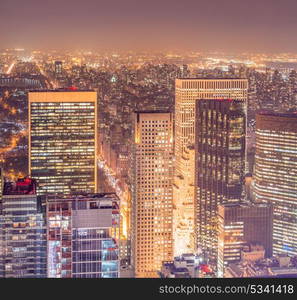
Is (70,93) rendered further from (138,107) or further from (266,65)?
(266,65)

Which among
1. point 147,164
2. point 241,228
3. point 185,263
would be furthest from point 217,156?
point 185,263

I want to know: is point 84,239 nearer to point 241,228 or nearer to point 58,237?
point 58,237

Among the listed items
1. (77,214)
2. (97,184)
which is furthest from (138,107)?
(77,214)

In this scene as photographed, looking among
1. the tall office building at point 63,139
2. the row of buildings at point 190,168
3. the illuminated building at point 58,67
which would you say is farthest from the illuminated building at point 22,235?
the tall office building at point 63,139

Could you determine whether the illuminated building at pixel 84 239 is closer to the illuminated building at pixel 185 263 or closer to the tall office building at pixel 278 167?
the illuminated building at pixel 185 263

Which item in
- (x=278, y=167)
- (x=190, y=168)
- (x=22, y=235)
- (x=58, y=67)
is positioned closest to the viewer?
(x=22, y=235)

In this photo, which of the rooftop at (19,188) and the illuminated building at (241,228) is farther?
the illuminated building at (241,228)

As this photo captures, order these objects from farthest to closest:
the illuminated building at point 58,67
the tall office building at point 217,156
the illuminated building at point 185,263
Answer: the tall office building at point 217,156
the illuminated building at point 185,263
the illuminated building at point 58,67
